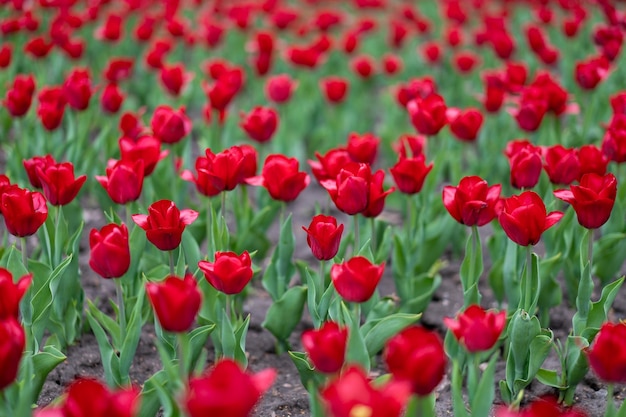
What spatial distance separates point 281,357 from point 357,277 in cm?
120

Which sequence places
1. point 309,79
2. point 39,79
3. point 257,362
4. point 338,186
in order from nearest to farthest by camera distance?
point 338,186, point 257,362, point 39,79, point 309,79

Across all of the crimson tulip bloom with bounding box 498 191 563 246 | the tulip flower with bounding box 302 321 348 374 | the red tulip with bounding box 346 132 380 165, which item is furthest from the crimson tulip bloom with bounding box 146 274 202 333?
the red tulip with bounding box 346 132 380 165

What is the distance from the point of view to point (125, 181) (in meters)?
2.62

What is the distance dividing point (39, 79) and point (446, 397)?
3539 millimetres

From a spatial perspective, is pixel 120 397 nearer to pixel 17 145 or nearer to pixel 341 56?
pixel 17 145

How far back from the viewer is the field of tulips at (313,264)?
5.79 ft

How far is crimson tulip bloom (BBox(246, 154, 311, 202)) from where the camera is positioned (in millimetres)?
2699

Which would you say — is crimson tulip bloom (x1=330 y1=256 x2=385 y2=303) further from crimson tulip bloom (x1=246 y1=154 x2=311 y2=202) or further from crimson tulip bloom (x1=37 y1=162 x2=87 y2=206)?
crimson tulip bloom (x1=37 y1=162 x2=87 y2=206)

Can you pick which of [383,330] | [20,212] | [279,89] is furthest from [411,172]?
[279,89]

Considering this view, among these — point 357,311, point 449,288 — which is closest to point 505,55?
point 449,288

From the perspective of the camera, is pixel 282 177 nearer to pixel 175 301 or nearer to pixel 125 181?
pixel 125 181

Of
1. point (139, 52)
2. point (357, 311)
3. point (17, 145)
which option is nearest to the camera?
point (357, 311)

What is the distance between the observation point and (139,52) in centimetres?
648

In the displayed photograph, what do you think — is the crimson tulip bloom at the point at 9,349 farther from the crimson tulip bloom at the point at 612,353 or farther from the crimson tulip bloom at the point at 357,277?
the crimson tulip bloom at the point at 612,353
